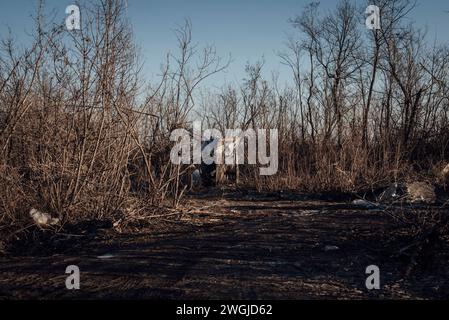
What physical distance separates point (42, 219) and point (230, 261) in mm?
2908

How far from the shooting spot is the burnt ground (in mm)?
3838

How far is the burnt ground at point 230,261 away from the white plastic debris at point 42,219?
21 cm

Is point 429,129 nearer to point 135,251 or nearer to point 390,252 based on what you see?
point 390,252

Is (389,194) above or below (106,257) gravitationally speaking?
above

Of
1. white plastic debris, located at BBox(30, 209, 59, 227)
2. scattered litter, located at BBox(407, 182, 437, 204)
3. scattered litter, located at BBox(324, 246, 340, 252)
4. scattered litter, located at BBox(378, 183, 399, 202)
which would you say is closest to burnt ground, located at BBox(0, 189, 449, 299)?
scattered litter, located at BBox(324, 246, 340, 252)

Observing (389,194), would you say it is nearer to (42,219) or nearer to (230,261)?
(230,261)

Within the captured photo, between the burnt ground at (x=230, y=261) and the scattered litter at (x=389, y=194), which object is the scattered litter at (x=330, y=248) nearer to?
the burnt ground at (x=230, y=261)

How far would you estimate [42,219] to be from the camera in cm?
618

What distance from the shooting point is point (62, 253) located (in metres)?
5.43

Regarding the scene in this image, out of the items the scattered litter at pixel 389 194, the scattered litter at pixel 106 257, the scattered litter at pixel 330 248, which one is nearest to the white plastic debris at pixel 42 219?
the scattered litter at pixel 106 257

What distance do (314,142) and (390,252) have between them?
8.23 metres

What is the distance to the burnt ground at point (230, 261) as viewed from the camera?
3.84 meters

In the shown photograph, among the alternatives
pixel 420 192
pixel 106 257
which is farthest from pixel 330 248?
pixel 420 192
